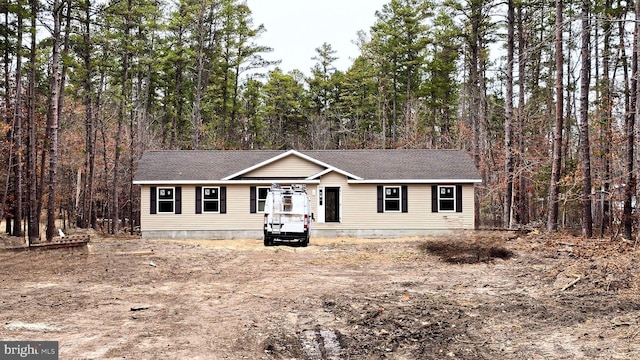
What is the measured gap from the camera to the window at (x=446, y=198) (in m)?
24.8

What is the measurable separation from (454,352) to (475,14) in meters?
23.7

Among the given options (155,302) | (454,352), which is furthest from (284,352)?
(155,302)

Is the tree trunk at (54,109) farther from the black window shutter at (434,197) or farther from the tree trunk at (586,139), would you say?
the tree trunk at (586,139)

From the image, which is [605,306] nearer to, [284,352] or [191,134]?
[284,352]

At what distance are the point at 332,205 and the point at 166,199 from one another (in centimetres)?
779

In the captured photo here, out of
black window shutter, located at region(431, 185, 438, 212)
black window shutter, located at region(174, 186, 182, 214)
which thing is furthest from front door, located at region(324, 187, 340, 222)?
black window shutter, located at region(174, 186, 182, 214)

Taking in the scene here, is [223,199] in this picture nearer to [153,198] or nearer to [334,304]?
[153,198]

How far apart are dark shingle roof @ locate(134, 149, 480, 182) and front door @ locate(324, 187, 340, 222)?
1227 mm

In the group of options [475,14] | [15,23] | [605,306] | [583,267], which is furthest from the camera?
[475,14]

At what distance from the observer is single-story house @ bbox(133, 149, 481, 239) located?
79.6 ft

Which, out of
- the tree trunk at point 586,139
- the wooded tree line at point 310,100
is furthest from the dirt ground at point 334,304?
the wooded tree line at point 310,100

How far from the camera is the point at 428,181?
2441cm

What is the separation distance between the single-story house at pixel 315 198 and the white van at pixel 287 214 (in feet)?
16.2

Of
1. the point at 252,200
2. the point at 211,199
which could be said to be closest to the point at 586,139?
the point at 252,200
